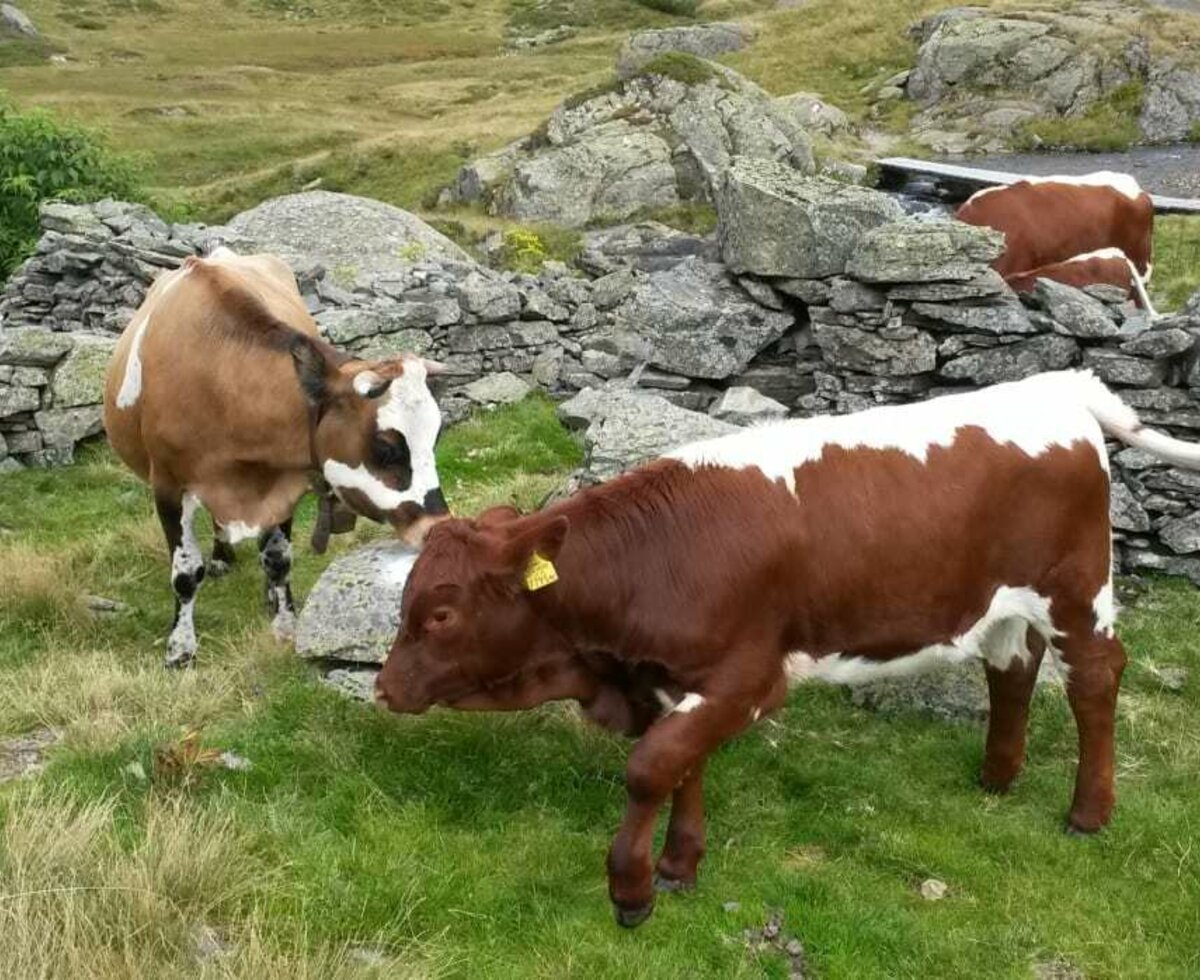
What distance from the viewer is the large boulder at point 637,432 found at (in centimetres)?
923

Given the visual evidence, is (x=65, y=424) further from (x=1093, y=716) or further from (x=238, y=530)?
(x=1093, y=716)

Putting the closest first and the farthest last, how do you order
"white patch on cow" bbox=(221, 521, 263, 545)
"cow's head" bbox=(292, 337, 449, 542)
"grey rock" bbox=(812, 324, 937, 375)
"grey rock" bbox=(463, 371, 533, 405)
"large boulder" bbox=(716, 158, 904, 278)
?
"cow's head" bbox=(292, 337, 449, 542)
"white patch on cow" bbox=(221, 521, 263, 545)
"grey rock" bbox=(812, 324, 937, 375)
"large boulder" bbox=(716, 158, 904, 278)
"grey rock" bbox=(463, 371, 533, 405)

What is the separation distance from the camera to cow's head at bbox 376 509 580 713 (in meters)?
5.41

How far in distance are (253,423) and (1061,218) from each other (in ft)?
37.2

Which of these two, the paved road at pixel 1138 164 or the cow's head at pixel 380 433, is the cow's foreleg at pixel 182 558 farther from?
the paved road at pixel 1138 164

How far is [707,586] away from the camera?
543 cm

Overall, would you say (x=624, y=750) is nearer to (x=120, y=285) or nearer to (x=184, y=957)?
(x=184, y=957)

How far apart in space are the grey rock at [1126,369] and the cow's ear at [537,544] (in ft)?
20.5

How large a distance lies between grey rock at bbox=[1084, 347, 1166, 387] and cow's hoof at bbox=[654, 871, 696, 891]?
6042 mm

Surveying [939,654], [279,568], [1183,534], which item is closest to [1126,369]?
[1183,534]

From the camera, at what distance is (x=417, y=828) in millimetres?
6125

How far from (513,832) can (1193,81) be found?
127 ft

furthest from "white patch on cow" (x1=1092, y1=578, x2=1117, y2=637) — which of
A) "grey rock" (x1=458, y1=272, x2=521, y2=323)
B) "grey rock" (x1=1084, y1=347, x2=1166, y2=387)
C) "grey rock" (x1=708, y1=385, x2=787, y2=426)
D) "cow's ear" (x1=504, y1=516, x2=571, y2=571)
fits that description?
"grey rock" (x1=458, y1=272, x2=521, y2=323)

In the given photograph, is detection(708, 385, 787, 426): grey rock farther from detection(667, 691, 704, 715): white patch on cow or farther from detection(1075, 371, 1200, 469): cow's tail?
detection(667, 691, 704, 715): white patch on cow
